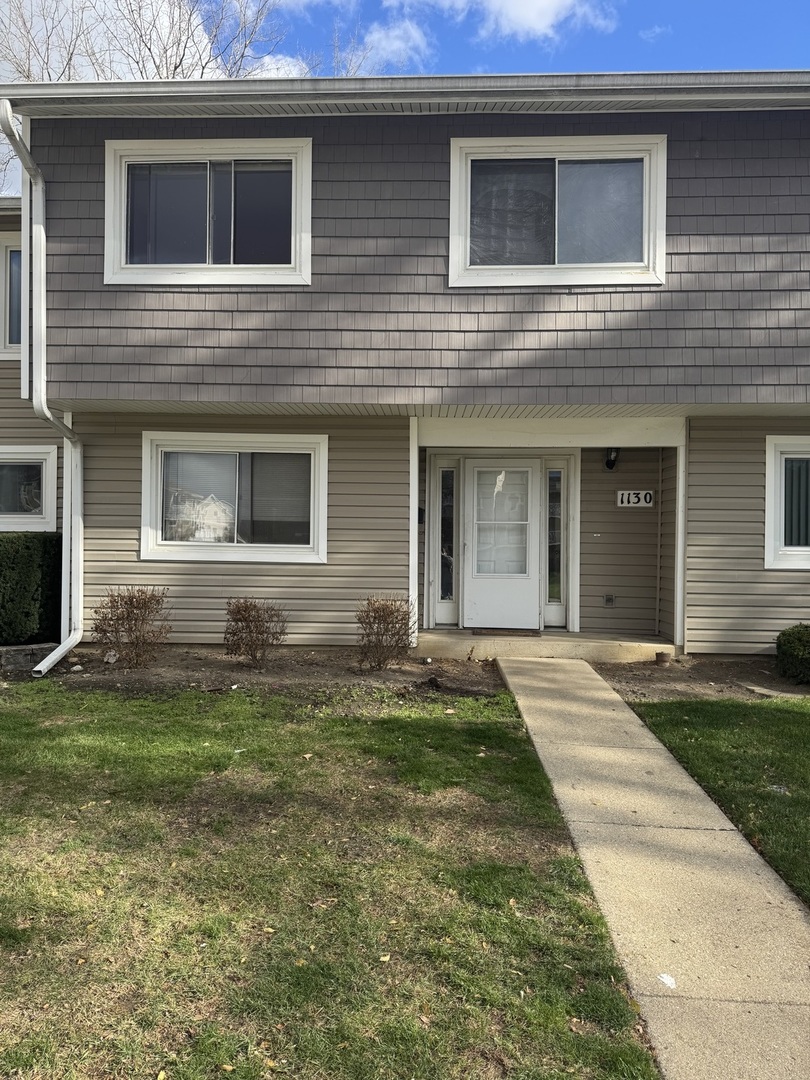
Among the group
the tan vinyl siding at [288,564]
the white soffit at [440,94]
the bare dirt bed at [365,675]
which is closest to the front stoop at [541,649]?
the bare dirt bed at [365,675]

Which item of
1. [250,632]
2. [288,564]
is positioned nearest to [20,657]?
[250,632]

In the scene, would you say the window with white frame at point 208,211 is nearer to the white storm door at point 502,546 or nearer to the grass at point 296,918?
the white storm door at point 502,546

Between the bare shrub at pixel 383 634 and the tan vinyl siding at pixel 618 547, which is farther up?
the tan vinyl siding at pixel 618 547

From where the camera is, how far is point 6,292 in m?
8.41

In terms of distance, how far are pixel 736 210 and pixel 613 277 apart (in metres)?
1.31

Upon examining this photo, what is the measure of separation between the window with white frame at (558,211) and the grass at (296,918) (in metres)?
4.59

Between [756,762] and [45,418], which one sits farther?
[45,418]

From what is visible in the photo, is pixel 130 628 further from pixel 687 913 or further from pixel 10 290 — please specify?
pixel 687 913

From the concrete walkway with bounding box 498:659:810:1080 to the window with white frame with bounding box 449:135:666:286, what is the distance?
4.39 metres

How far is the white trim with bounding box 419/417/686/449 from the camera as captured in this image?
779cm

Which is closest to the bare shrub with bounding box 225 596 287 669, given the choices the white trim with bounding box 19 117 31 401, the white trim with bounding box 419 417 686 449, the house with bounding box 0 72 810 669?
the house with bounding box 0 72 810 669

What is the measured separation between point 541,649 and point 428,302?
3.79 metres

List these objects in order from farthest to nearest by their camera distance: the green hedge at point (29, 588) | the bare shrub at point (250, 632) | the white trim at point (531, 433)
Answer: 1. the white trim at point (531, 433)
2. the green hedge at point (29, 588)
3. the bare shrub at point (250, 632)

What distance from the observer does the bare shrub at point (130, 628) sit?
6941 millimetres
